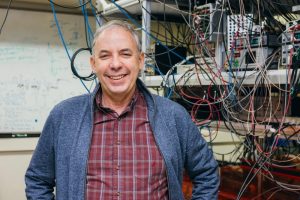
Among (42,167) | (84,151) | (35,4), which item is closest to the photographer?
(84,151)

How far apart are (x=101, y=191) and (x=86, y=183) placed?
0.06m

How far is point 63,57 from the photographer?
3.39 meters

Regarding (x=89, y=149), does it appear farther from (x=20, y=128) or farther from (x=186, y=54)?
(x=20, y=128)

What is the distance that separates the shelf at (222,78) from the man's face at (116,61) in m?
0.44

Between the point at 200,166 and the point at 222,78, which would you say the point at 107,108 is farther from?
the point at 222,78

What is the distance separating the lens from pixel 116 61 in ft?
4.84

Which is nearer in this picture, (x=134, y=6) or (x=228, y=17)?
(x=228, y=17)

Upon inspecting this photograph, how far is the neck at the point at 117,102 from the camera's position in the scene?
155 cm

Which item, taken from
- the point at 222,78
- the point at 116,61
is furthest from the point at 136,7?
the point at 116,61

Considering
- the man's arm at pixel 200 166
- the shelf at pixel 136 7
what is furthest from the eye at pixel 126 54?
the shelf at pixel 136 7

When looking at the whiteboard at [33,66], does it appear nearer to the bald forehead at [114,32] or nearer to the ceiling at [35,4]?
the ceiling at [35,4]

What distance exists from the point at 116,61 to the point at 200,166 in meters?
0.53

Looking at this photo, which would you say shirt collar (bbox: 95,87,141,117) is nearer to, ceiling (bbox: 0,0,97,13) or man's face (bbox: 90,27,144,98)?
man's face (bbox: 90,27,144,98)

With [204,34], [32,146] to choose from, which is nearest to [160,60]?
[204,34]
